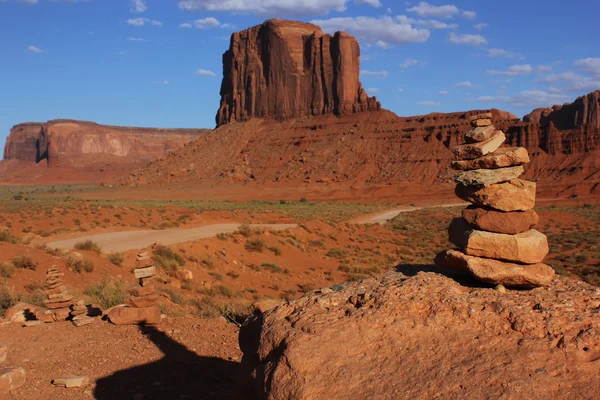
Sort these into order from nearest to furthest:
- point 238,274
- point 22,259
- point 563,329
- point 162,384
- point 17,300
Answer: point 563,329
point 162,384
point 17,300
point 22,259
point 238,274

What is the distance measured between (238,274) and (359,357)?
13.2m

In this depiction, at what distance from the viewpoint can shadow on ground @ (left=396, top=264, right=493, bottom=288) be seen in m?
6.03

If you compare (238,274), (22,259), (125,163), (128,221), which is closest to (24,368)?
(22,259)

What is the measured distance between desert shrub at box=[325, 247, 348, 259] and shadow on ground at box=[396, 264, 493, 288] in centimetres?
1641

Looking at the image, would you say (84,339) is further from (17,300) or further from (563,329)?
(563,329)

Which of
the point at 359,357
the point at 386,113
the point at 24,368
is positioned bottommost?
the point at 24,368

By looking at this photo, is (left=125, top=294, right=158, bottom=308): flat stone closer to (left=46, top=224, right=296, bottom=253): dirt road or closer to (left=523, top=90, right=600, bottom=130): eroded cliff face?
(left=46, top=224, right=296, bottom=253): dirt road

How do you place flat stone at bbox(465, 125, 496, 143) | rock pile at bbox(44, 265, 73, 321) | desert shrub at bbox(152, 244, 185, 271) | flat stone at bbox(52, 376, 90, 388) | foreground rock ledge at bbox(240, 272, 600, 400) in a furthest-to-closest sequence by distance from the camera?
1. desert shrub at bbox(152, 244, 185, 271)
2. rock pile at bbox(44, 265, 73, 321)
3. flat stone at bbox(465, 125, 496, 143)
4. flat stone at bbox(52, 376, 90, 388)
5. foreground rock ledge at bbox(240, 272, 600, 400)

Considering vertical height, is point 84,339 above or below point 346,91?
below

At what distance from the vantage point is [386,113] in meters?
94.2

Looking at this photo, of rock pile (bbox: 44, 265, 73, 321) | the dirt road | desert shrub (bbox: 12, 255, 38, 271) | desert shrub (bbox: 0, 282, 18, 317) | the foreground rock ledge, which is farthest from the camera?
the dirt road

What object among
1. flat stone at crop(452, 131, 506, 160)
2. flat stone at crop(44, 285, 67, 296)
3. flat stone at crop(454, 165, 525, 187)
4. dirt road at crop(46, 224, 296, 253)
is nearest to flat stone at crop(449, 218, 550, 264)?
flat stone at crop(454, 165, 525, 187)

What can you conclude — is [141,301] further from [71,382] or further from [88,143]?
[88,143]

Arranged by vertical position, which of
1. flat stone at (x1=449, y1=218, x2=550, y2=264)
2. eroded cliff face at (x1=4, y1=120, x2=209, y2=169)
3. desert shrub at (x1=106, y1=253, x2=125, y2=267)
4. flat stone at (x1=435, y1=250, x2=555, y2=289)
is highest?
eroded cliff face at (x1=4, y1=120, x2=209, y2=169)
